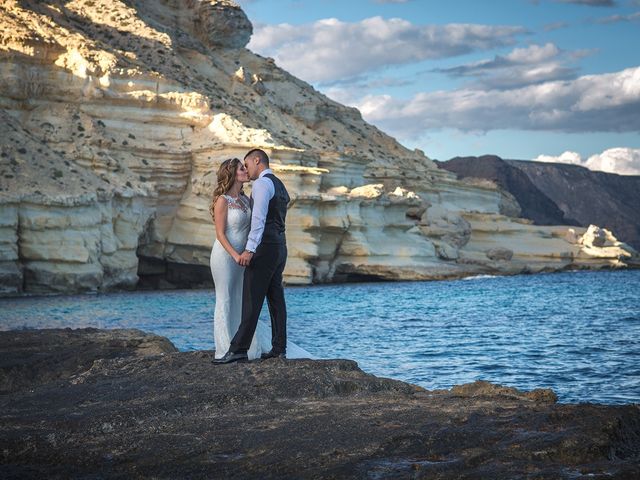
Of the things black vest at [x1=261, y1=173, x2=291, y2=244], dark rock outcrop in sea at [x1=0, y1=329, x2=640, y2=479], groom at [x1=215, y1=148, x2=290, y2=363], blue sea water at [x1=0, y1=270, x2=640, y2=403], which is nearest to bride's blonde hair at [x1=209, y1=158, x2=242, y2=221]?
groom at [x1=215, y1=148, x2=290, y2=363]

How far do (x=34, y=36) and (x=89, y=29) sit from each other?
38.0 ft

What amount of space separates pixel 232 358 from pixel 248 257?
1120 millimetres

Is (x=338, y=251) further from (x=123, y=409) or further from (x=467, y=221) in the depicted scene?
(x=123, y=409)

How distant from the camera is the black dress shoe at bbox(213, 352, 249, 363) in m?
10.1

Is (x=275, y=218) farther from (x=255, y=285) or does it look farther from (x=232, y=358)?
(x=232, y=358)

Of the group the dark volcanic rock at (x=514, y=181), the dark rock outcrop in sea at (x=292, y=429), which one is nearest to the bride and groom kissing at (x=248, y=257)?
the dark rock outcrop in sea at (x=292, y=429)

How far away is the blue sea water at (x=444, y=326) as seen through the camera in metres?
16.9

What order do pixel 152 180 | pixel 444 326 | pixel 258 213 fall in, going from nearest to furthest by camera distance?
pixel 258 213, pixel 444 326, pixel 152 180

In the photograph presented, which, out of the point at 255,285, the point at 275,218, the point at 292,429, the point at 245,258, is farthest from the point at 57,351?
the point at 292,429

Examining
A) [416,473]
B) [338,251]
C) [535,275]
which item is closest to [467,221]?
[535,275]

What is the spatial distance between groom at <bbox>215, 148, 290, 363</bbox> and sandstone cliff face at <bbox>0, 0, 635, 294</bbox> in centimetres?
3082

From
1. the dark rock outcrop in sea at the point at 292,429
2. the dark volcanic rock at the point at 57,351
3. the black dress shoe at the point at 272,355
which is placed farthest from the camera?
the dark volcanic rock at the point at 57,351

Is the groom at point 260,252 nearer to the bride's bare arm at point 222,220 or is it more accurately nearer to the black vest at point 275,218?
the black vest at point 275,218

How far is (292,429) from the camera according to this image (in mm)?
6895
